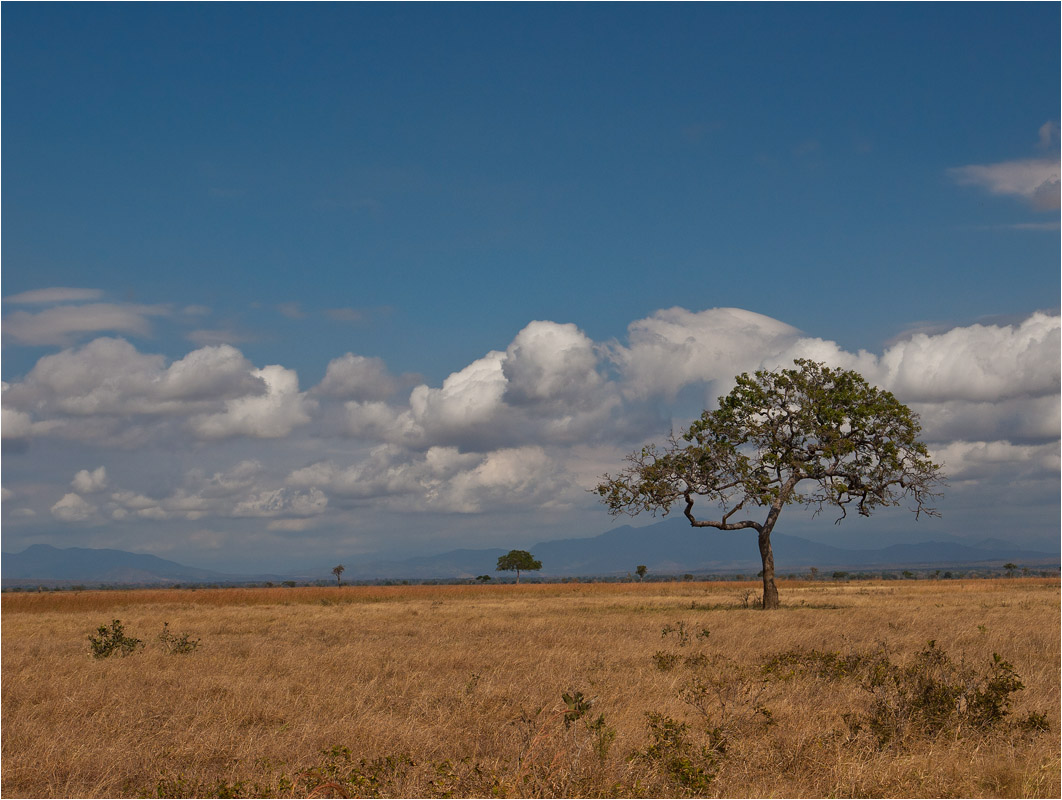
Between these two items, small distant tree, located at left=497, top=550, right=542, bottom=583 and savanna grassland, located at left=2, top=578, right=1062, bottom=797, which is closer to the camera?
savanna grassland, located at left=2, top=578, right=1062, bottom=797

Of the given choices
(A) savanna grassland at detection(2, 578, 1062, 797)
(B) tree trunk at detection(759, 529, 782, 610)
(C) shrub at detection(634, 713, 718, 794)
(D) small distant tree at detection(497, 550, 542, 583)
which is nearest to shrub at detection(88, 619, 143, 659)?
(A) savanna grassland at detection(2, 578, 1062, 797)

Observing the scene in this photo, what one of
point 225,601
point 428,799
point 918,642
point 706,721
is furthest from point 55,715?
point 225,601

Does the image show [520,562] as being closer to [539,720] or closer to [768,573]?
[768,573]

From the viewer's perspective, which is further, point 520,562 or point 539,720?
point 520,562

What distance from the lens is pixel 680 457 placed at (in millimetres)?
38062

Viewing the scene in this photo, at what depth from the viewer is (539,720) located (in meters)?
11.8

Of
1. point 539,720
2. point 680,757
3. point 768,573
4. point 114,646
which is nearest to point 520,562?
point 768,573

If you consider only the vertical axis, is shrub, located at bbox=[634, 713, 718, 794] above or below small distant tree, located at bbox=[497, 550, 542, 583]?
above

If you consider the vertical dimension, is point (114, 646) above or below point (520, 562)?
above

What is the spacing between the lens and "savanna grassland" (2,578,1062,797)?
8.88m

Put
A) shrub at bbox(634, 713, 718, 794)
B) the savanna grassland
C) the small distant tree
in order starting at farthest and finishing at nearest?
the small distant tree < the savanna grassland < shrub at bbox(634, 713, 718, 794)

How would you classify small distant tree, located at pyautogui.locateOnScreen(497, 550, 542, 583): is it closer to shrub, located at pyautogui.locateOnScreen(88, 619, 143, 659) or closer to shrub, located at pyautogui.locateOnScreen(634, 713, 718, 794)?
shrub, located at pyautogui.locateOnScreen(88, 619, 143, 659)

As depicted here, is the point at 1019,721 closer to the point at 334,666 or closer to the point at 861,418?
the point at 334,666

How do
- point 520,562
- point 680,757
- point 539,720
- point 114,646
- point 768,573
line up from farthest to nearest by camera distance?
point 520,562, point 768,573, point 114,646, point 539,720, point 680,757
